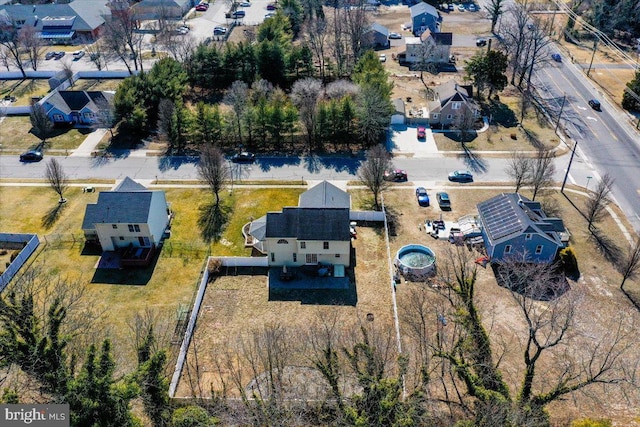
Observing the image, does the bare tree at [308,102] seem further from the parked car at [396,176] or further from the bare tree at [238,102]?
the parked car at [396,176]

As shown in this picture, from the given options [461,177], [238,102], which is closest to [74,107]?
[238,102]

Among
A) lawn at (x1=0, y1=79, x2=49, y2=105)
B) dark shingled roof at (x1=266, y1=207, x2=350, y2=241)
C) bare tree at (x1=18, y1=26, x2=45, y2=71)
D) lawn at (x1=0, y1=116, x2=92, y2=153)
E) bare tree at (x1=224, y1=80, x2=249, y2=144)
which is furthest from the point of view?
bare tree at (x1=18, y1=26, x2=45, y2=71)

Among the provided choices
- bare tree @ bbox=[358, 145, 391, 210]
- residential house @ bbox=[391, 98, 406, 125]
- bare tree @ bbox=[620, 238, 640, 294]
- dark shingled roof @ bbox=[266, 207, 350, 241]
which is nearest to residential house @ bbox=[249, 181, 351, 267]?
dark shingled roof @ bbox=[266, 207, 350, 241]

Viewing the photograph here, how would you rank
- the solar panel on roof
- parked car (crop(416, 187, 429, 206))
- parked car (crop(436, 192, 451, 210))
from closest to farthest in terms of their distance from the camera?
the solar panel on roof
parked car (crop(436, 192, 451, 210))
parked car (crop(416, 187, 429, 206))

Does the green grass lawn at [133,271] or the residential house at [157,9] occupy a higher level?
the residential house at [157,9]

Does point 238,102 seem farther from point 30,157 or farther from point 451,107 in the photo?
point 451,107

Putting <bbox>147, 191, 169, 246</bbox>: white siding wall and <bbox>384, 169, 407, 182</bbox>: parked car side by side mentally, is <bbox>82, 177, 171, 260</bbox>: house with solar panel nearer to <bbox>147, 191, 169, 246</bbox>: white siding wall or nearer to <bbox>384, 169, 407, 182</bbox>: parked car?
<bbox>147, 191, 169, 246</bbox>: white siding wall

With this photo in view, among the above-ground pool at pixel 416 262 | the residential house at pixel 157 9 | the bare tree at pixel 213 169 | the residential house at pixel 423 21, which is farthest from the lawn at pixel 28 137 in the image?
the residential house at pixel 423 21
